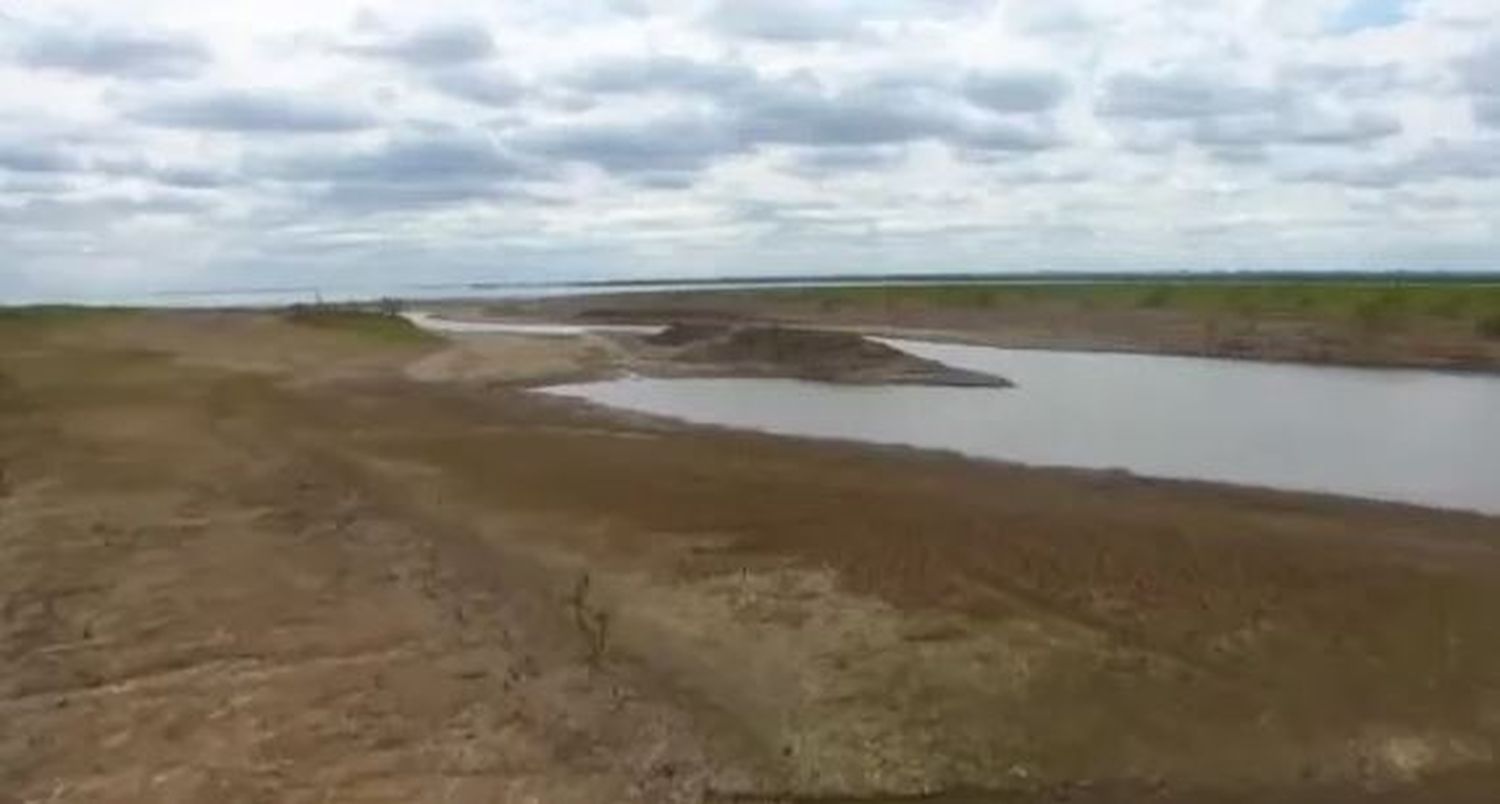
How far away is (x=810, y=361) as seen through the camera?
50.3 metres

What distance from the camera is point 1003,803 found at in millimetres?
9359

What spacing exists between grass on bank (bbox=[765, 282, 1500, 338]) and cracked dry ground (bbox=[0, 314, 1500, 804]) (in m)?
47.5

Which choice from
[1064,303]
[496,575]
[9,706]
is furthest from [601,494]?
[1064,303]

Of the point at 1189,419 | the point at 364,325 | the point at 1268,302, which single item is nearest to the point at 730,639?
the point at 1189,419

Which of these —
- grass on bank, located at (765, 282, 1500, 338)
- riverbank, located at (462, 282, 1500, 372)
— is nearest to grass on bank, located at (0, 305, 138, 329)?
riverbank, located at (462, 282, 1500, 372)

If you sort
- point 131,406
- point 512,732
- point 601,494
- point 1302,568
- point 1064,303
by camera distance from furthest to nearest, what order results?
point 1064,303, point 131,406, point 601,494, point 1302,568, point 512,732

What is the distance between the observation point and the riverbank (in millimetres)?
Result: 57375

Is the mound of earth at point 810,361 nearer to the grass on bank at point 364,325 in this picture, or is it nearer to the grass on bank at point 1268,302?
the grass on bank at point 364,325

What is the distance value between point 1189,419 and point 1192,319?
4630cm

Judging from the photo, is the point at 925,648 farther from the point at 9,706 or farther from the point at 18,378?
the point at 18,378

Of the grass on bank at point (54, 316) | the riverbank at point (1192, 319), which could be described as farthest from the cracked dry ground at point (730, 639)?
the grass on bank at point (54, 316)

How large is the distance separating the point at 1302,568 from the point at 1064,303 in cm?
8478

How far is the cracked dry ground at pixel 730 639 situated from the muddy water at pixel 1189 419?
501 cm

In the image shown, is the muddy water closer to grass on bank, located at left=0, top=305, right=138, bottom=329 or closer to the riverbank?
the riverbank
